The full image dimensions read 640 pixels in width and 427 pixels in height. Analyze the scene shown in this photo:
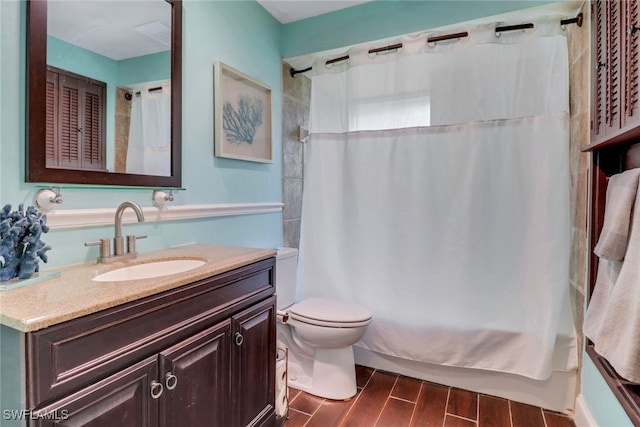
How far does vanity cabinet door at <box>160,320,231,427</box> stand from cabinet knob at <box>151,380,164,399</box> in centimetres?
2

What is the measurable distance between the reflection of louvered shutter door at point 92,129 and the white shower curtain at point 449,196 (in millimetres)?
1312

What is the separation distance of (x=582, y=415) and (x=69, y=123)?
2.59 metres

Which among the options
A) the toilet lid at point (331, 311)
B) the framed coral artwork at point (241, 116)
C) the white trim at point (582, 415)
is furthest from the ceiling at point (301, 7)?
the white trim at point (582, 415)

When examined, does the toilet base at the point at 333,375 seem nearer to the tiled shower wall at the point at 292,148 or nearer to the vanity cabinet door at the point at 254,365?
the vanity cabinet door at the point at 254,365

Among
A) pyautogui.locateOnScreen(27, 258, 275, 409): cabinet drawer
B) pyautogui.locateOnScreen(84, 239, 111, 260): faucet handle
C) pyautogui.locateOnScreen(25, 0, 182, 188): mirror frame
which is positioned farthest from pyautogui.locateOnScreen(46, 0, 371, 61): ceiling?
pyautogui.locateOnScreen(27, 258, 275, 409): cabinet drawer

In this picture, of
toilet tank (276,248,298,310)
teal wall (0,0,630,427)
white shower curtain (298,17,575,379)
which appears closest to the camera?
teal wall (0,0,630,427)

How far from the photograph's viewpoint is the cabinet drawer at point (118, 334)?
675mm

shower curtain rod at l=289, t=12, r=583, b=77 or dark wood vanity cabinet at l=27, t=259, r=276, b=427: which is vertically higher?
shower curtain rod at l=289, t=12, r=583, b=77

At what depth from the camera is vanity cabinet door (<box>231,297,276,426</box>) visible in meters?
1.23

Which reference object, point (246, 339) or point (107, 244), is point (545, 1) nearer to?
point (246, 339)

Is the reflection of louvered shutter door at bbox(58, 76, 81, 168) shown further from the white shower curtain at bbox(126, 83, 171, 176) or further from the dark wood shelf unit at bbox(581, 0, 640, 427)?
the dark wood shelf unit at bbox(581, 0, 640, 427)

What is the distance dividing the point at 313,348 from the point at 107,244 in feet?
4.14

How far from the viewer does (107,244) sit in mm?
1197

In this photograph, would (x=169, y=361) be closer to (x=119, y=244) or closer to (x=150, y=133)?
(x=119, y=244)
